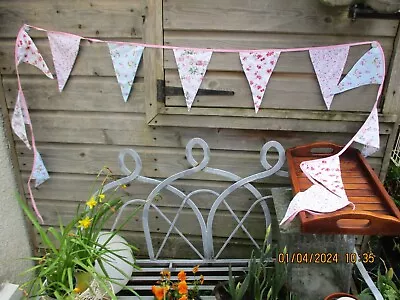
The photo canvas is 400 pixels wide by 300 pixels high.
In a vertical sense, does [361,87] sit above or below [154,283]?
above

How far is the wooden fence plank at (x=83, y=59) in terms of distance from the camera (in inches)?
74.7

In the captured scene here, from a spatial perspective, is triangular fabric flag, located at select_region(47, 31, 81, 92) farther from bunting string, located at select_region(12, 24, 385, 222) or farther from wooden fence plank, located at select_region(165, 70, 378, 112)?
wooden fence plank, located at select_region(165, 70, 378, 112)

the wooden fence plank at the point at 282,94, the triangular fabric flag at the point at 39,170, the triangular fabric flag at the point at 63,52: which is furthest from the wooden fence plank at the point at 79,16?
the triangular fabric flag at the point at 39,170

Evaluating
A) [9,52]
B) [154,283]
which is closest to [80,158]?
[9,52]

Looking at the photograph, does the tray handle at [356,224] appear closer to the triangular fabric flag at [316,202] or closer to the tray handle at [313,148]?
the triangular fabric flag at [316,202]

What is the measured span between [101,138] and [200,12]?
795mm

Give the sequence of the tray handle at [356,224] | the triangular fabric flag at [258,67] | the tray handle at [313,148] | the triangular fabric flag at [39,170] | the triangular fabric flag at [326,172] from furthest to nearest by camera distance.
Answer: the triangular fabric flag at [39,170], the tray handle at [313,148], the triangular fabric flag at [258,67], the triangular fabric flag at [326,172], the tray handle at [356,224]

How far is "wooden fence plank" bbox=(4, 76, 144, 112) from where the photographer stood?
1965mm

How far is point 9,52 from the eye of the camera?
6.38 feet

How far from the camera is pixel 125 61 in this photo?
6.15 ft

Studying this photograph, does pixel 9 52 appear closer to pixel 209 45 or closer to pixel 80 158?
pixel 80 158

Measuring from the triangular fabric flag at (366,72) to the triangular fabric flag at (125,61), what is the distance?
917mm

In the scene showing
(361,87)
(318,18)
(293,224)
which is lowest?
(293,224)
